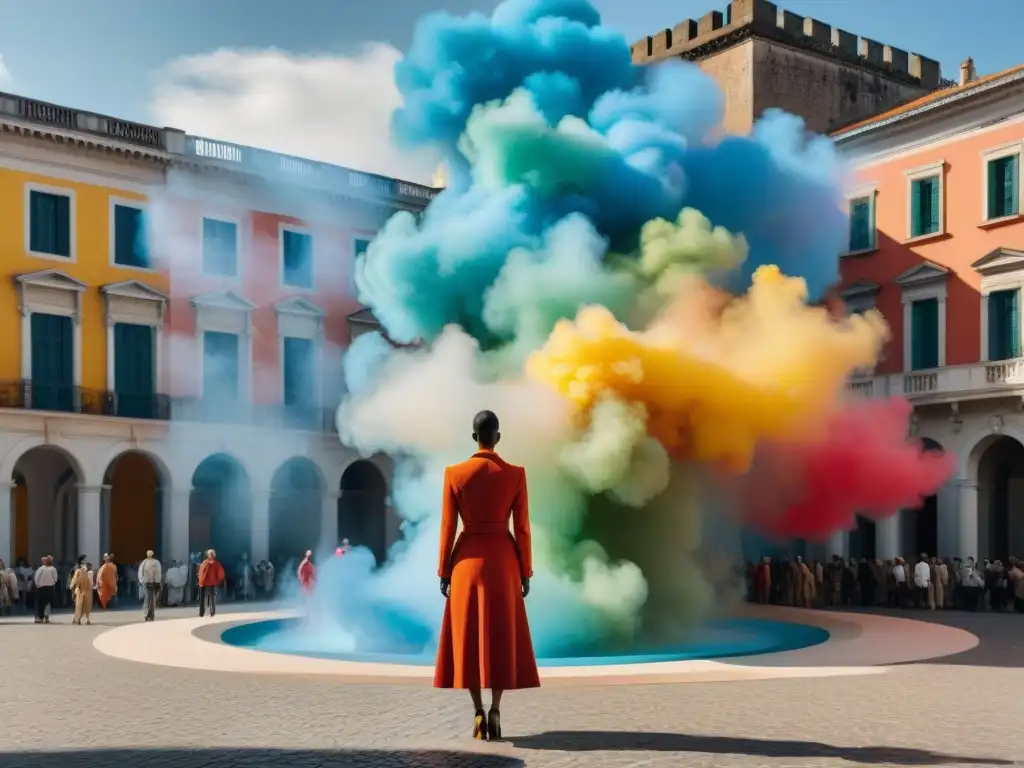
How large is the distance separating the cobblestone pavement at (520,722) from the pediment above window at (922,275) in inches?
854

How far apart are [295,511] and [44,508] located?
7748 mm

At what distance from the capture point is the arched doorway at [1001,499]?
36.1 m

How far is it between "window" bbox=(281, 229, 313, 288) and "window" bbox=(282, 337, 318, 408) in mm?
1889

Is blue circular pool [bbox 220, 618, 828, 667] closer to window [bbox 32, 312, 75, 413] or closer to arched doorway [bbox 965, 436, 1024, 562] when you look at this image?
arched doorway [bbox 965, 436, 1024, 562]

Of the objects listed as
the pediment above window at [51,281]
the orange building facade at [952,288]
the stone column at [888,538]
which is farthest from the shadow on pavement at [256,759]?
the stone column at [888,538]

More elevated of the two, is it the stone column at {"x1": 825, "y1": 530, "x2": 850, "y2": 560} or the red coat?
the red coat

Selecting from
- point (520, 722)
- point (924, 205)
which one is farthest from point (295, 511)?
point (520, 722)

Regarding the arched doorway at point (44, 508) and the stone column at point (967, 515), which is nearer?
the stone column at point (967, 515)

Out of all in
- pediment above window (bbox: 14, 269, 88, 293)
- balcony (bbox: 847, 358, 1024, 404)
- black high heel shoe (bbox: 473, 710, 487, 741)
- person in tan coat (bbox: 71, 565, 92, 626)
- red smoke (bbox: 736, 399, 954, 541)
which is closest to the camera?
black high heel shoe (bbox: 473, 710, 487, 741)

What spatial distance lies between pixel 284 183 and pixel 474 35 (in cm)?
1954

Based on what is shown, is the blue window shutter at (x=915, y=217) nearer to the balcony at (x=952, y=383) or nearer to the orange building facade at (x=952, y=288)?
the orange building facade at (x=952, y=288)

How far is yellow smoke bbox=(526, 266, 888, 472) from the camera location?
18.5 m

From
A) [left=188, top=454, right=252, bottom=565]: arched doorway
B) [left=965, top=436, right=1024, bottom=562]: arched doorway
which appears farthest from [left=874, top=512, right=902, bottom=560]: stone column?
[left=188, top=454, right=252, bottom=565]: arched doorway

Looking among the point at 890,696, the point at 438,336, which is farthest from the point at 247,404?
the point at 890,696
